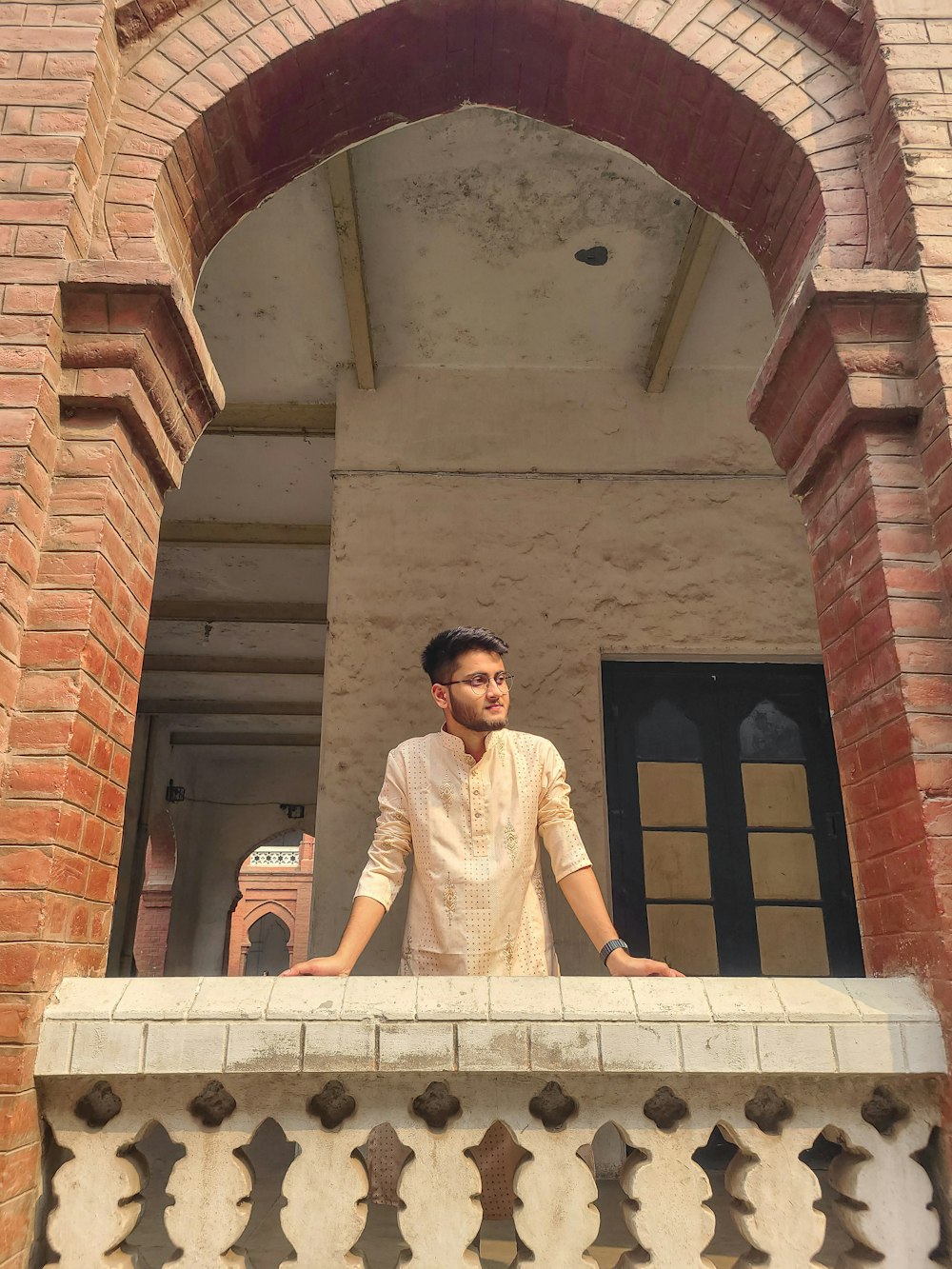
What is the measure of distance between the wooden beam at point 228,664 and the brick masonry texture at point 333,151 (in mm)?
7556

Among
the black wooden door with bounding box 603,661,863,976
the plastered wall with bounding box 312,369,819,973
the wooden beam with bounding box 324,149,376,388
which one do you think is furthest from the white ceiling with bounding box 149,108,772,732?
the black wooden door with bounding box 603,661,863,976

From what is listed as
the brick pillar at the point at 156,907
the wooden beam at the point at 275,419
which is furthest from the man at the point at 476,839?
the brick pillar at the point at 156,907

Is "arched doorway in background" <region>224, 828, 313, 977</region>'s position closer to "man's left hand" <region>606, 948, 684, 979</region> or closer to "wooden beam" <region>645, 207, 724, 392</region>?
"wooden beam" <region>645, 207, 724, 392</region>

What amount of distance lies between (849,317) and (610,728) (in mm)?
3012

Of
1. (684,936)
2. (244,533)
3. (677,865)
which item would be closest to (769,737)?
(677,865)

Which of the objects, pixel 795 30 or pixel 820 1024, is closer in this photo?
pixel 820 1024

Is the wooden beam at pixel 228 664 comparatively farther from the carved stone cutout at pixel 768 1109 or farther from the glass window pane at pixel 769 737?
the carved stone cutout at pixel 768 1109

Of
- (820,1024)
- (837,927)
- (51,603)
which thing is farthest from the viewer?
(837,927)

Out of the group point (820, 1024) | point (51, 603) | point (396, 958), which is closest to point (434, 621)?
point (396, 958)

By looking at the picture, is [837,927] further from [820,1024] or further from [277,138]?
[277,138]

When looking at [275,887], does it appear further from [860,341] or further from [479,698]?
[860,341]

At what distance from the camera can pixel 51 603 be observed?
2291 mm

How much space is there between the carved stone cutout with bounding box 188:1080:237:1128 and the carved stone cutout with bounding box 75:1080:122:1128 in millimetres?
175

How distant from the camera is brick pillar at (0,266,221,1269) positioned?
6.63ft
